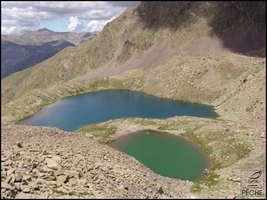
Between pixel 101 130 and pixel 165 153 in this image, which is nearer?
pixel 165 153

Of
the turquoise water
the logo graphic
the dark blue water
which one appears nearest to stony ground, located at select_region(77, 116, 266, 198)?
the logo graphic

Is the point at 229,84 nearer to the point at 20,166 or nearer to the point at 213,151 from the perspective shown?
the point at 213,151

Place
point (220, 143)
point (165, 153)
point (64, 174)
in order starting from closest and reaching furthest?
point (64, 174) < point (165, 153) < point (220, 143)

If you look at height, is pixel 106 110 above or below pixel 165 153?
below

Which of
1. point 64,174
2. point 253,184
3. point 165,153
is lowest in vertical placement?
point 165,153

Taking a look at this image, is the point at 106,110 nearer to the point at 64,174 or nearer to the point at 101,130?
the point at 101,130

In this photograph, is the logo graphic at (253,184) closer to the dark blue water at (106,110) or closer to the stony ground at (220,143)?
the stony ground at (220,143)

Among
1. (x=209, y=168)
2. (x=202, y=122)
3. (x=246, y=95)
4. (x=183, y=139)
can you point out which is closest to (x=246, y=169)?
(x=209, y=168)

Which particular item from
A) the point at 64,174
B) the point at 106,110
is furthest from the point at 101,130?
the point at 64,174
